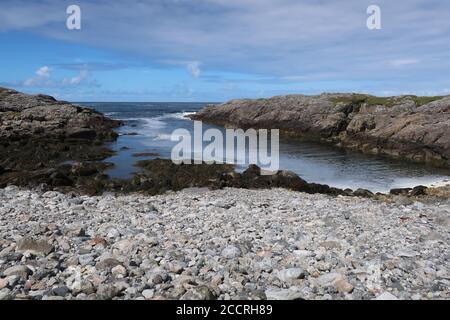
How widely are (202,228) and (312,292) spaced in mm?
5599

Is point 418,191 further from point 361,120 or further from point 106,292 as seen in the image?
point 361,120

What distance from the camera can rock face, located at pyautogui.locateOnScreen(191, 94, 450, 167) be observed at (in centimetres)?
4703

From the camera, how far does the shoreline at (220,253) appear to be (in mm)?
8203

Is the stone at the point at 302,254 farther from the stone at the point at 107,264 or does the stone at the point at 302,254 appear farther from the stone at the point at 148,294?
the stone at the point at 107,264

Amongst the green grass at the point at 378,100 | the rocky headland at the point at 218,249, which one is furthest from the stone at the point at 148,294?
the green grass at the point at 378,100

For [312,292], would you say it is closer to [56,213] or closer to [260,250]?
[260,250]

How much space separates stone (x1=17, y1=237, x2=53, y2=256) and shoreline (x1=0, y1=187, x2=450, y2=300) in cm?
2

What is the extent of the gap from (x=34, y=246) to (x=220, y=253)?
463cm

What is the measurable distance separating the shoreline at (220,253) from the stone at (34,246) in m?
0.02

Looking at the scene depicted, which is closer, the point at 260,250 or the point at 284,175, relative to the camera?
the point at 260,250

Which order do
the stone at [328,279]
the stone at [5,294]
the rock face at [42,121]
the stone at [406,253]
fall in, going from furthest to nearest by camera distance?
the rock face at [42,121] → the stone at [406,253] → the stone at [328,279] → the stone at [5,294]

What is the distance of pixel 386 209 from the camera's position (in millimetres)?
17359

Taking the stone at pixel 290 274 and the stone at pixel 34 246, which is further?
the stone at pixel 34 246
